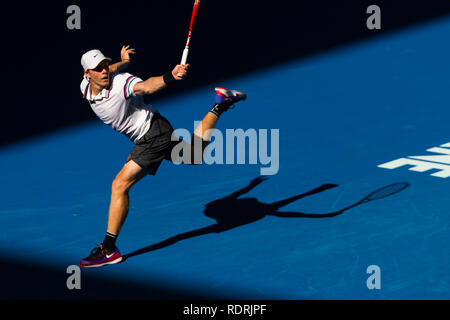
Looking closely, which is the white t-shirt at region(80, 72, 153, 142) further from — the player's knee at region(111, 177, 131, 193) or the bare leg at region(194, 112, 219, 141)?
the bare leg at region(194, 112, 219, 141)

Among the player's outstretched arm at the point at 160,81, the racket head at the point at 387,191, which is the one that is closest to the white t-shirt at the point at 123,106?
the player's outstretched arm at the point at 160,81

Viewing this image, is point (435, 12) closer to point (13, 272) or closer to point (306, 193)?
point (306, 193)

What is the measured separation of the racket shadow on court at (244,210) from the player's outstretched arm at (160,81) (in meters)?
1.83

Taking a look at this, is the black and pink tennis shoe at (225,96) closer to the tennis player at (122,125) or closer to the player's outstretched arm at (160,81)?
the tennis player at (122,125)

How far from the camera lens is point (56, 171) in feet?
42.9

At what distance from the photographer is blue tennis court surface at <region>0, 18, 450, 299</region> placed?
973 cm

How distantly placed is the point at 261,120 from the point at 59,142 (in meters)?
2.97

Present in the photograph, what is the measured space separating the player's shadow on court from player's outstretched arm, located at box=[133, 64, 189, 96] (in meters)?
1.83

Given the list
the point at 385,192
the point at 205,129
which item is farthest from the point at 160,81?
the point at 385,192

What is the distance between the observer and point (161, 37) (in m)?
17.4

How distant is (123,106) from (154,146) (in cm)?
56

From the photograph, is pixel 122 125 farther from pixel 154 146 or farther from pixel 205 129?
pixel 205 129

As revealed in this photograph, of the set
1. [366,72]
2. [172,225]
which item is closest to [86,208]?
[172,225]

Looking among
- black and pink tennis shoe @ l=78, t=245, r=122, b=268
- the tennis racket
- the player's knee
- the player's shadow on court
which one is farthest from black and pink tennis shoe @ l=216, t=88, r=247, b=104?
black and pink tennis shoe @ l=78, t=245, r=122, b=268
